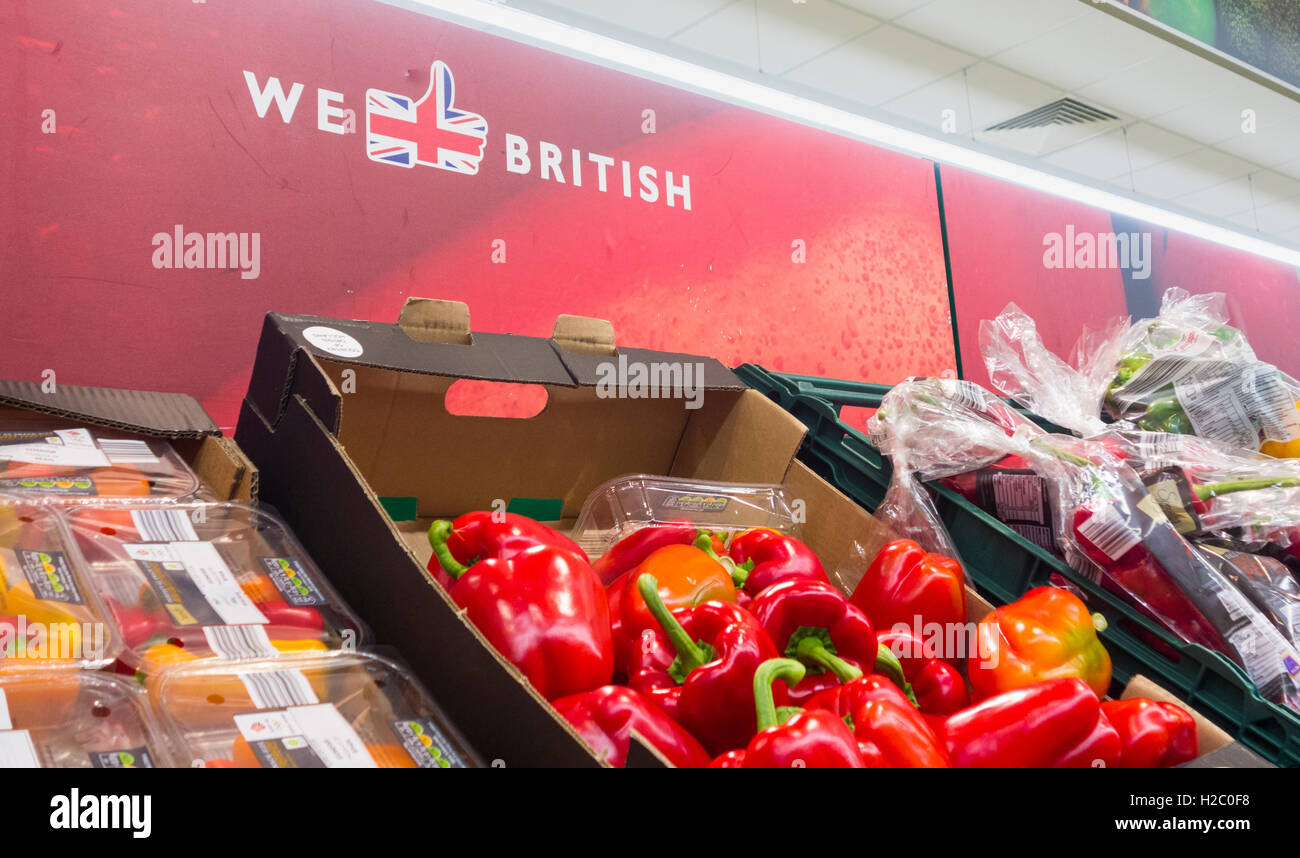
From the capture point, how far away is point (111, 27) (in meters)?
2.12

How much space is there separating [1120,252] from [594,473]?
14.3 feet

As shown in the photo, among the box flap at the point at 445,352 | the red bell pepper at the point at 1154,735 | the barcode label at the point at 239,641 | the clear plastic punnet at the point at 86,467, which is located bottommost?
the red bell pepper at the point at 1154,735

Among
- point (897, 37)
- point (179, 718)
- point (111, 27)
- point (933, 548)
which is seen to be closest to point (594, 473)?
point (933, 548)

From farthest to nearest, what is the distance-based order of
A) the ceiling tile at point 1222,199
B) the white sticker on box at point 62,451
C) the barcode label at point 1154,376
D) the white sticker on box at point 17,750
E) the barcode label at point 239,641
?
the ceiling tile at point 1222,199, the barcode label at point 1154,376, the white sticker on box at point 62,451, the barcode label at point 239,641, the white sticker on box at point 17,750

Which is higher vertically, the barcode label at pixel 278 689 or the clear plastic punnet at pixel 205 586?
the clear plastic punnet at pixel 205 586

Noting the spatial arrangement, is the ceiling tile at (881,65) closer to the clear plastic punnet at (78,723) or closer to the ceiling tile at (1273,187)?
the ceiling tile at (1273,187)

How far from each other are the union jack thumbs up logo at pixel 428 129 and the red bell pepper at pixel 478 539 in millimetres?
1582

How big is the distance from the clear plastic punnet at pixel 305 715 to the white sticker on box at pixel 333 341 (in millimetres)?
436

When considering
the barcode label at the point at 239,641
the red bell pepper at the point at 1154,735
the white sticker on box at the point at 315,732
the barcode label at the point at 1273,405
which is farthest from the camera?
the barcode label at the point at 1273,405

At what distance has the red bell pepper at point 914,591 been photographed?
1271 mm

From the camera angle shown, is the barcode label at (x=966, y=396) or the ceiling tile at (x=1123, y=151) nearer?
the barcode label at (x=966, y=396)

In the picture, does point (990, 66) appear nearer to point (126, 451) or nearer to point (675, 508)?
point (675, 508)

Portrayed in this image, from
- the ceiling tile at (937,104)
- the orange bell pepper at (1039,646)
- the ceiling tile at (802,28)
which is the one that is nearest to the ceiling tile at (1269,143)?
the ceiling tile at (937,104)

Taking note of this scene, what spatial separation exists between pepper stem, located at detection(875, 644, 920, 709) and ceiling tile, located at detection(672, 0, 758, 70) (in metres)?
3.66
